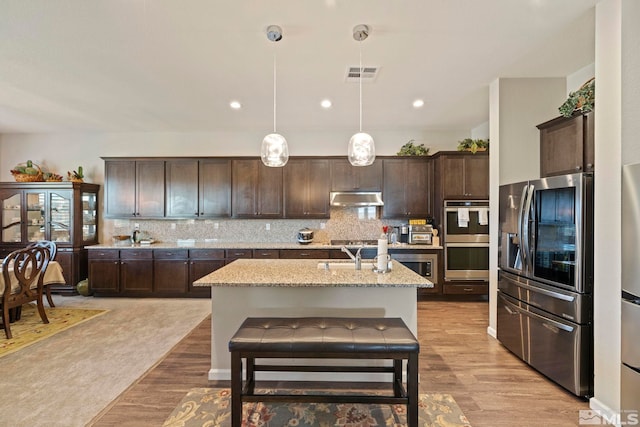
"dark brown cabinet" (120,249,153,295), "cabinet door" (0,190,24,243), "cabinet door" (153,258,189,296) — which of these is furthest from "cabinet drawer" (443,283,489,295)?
"cabinet door" (0,190,24,243)

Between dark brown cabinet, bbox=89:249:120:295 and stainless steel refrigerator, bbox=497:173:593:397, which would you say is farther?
dark brown cabinet, bbox=89:249:120:295

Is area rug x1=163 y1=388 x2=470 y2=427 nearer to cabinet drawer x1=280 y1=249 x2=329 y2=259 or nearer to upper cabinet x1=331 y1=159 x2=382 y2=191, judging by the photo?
cabinet drawer x1=280 y1=249 x2=329 y2=259

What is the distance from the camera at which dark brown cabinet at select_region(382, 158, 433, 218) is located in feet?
16.6

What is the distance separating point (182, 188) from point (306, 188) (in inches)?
83.5

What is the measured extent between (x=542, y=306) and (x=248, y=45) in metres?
3.32

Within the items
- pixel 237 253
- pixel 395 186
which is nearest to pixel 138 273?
pixel 237 253

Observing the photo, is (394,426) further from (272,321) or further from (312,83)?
(312,83)

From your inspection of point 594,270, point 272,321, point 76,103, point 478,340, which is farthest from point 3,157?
point 594,270

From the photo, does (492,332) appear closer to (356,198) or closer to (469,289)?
(469,289)

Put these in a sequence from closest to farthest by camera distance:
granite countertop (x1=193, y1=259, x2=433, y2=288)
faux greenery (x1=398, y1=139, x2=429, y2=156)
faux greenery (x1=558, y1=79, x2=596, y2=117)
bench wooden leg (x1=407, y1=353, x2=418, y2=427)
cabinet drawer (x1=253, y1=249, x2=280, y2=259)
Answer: bench wooden leg (x1=407, y1=353, x2=418, y2=427) → granite countertop (x1=193, y1=259, x2=433, y2=288) → faux greenery (x1=558, y1=79, x2=596, y2=117) → cabinet drawer (x1=253, y1=249, x2=280, y2=259) → faux greenery (x1=398, y1=139, x2=429, y2=156)

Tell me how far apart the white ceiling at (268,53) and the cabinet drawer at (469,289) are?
2587 mm

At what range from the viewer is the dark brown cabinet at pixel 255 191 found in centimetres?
512

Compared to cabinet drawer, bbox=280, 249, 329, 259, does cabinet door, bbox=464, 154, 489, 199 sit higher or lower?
higher

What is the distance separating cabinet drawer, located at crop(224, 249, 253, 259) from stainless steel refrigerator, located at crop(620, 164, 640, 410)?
417cm
